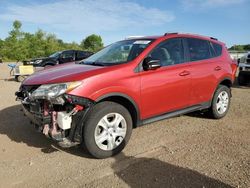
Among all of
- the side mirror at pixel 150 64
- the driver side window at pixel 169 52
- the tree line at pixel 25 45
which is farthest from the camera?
the tree line at pixel 25 45

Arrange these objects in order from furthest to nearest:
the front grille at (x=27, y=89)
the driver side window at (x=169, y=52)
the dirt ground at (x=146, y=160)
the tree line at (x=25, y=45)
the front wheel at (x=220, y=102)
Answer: the tree line at (x=25, y=45) → the front wheel at (x=220, y=102) → the driver side window at (x=169, y=52) → the front grille at (x=27, y=89) → the dirt ground at (x=146, y=160)

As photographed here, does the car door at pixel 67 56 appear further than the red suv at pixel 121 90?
Yes

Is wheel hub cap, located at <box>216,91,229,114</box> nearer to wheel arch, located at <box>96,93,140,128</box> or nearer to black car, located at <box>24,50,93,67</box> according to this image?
wheel arch, located at <box>96,93,140,128</box>

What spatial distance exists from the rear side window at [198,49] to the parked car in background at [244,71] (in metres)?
6.14

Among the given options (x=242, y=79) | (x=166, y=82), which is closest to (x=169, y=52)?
(x=166, y=82)

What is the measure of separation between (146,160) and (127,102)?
936 mm

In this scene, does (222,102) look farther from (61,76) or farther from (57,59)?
(57,59)

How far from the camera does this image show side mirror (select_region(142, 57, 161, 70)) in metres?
4.52

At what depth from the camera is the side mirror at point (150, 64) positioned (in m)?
4.52

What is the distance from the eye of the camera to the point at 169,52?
5.08 m

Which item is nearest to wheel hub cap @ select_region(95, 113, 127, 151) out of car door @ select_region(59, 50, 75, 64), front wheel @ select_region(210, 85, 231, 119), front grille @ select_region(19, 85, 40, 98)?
front grille @ select_region(19, 85, 40, 98)

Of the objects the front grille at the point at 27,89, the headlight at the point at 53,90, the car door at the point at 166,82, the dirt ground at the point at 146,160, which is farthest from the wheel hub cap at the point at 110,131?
the front grille at the point at 27,89

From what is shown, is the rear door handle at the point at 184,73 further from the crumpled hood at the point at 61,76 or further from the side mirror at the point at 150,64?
the crumpled hood at the point at 61,76

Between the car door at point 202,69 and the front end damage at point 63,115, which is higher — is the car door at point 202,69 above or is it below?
above
